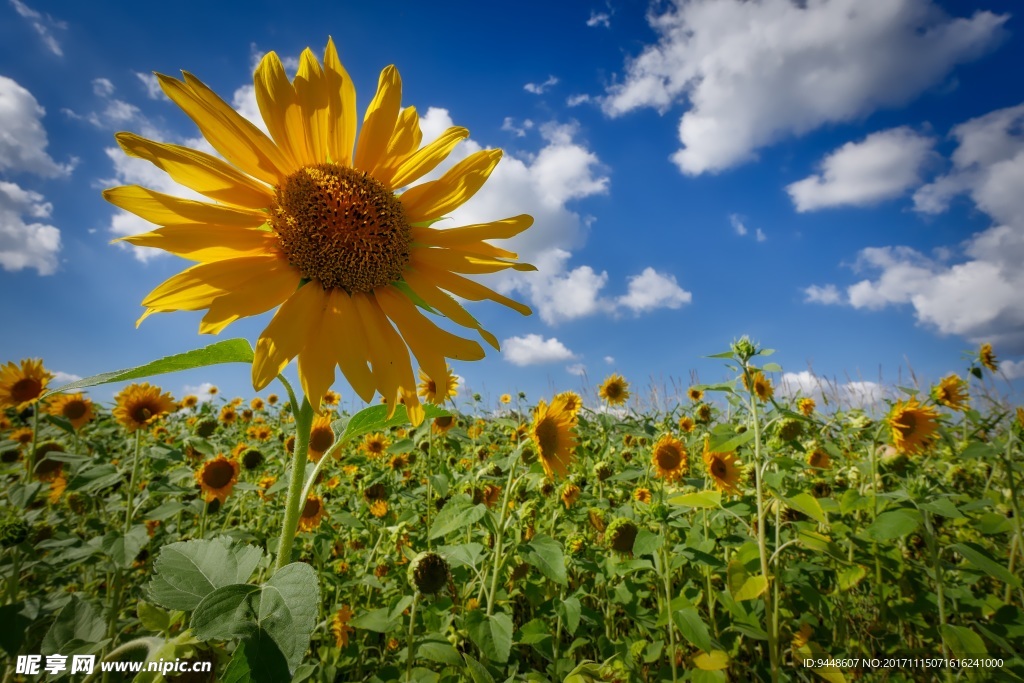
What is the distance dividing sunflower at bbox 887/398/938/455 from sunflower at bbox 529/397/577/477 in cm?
188

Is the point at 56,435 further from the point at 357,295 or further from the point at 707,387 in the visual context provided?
the point at 707,387

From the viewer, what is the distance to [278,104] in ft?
3.41

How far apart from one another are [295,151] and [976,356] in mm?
4990

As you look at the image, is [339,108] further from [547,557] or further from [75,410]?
[75,410]

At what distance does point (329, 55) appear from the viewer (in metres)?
1.09

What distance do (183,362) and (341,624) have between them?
2.13 m

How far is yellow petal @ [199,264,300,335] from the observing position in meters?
0.89

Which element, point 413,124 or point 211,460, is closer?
point 413,124

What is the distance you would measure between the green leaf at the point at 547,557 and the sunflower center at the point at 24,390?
148 inches

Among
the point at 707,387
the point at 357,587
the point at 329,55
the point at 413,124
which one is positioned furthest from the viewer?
the point at 357,587

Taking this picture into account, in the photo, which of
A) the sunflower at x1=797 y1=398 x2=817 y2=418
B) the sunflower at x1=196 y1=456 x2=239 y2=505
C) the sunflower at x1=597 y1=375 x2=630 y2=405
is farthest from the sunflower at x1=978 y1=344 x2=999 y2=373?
the sunflower at x1=196 y1=456 x2=239 y2=505

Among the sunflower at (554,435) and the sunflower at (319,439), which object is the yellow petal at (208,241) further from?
the sunflower at (319,439)

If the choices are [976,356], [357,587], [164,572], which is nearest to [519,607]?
[357,587]

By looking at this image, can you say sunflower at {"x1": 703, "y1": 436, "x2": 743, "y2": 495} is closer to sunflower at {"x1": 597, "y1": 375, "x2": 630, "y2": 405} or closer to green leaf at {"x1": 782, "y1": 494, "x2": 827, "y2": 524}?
green leaf at {"x1": 782, "y1": 494, "x2": 827, "y2": 524}
